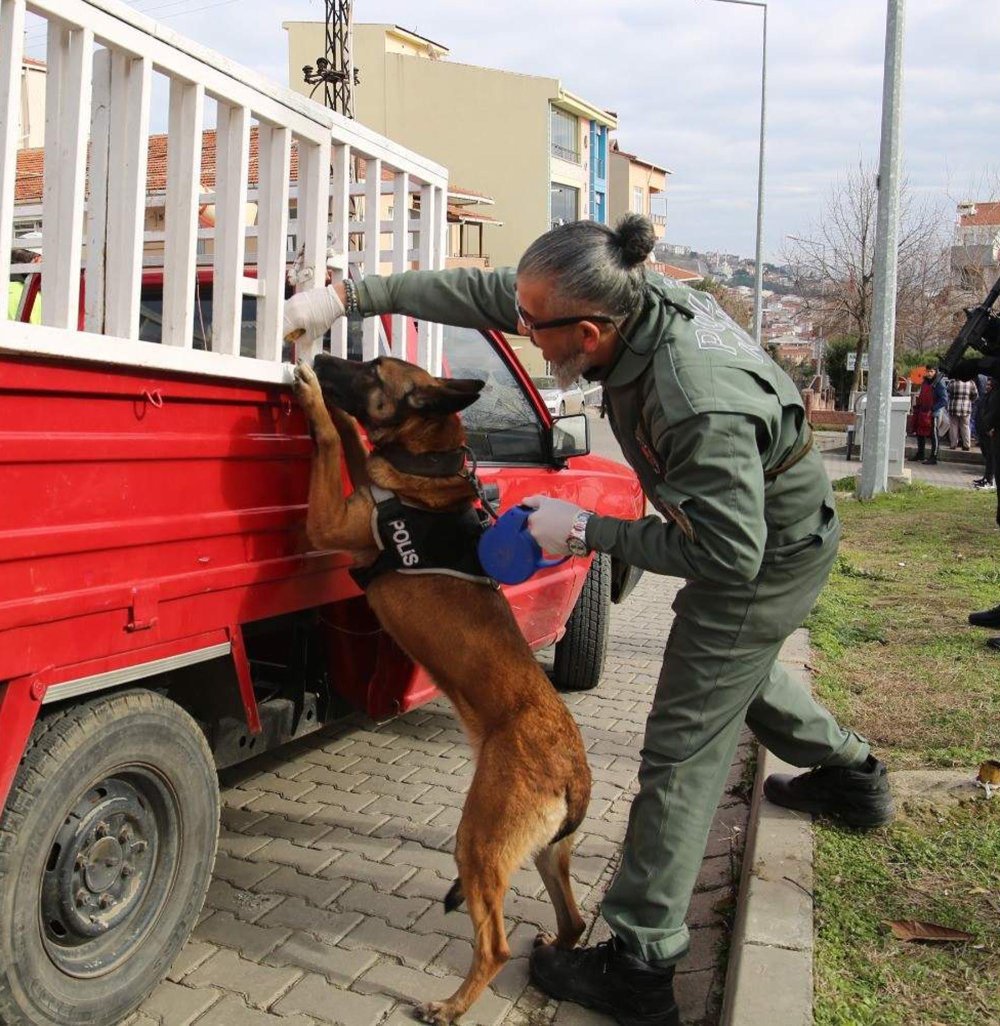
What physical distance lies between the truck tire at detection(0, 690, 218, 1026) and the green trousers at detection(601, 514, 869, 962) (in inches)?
45.3

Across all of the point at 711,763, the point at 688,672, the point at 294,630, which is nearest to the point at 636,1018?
the point at 711,763

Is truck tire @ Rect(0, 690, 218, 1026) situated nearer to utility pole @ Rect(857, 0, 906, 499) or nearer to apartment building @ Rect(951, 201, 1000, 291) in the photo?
utility pole @ Rect(857, 0, 906, 499)

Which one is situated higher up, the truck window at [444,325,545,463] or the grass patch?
the truck window at [444,325,545,463]

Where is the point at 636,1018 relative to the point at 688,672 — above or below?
below

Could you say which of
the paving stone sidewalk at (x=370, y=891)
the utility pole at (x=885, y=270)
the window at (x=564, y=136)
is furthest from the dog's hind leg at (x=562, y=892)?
the window at (x=564, y=136)

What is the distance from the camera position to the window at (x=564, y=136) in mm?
53562

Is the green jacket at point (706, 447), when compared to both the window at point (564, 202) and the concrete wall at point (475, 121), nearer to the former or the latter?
the concrete wall at point (475, 121)

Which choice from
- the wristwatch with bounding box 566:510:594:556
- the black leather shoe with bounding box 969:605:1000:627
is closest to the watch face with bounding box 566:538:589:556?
the wristwatch with bounding box 566:510:594:556

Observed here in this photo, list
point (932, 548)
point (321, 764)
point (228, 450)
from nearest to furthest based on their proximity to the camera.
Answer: point (228, 450), point (321, 764), point (932, 548)

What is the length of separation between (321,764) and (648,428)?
2.64m

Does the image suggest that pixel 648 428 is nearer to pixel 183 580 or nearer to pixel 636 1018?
pixel 183 580

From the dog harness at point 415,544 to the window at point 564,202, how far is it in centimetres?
5237

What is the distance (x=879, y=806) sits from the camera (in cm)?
369

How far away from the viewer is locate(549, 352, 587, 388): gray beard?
109 inches
